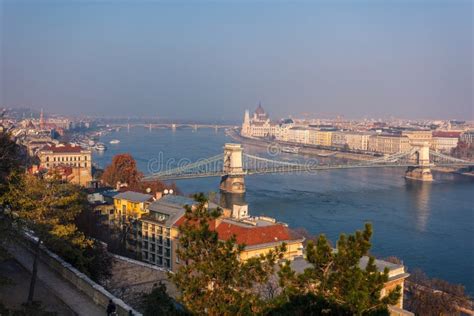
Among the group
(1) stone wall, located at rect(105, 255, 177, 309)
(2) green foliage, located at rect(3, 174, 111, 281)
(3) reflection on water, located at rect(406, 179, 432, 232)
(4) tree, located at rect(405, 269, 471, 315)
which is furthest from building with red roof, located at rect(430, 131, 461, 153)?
(2) green foliage, located at rect(3, 174, 111, 281)

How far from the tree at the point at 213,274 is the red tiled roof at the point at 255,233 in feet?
10.2

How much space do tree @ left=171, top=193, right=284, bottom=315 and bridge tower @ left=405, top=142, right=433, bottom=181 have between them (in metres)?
17.5

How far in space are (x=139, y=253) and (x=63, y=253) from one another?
354cm

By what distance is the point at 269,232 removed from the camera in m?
5.16

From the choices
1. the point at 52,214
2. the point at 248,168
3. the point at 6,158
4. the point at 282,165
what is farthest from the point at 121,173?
the point at 282,165

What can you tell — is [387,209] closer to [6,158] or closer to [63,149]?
[63,149]

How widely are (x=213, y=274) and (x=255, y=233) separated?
3352 millimetres

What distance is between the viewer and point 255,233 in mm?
5066

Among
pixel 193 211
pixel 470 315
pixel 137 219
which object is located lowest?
pixel 470 315

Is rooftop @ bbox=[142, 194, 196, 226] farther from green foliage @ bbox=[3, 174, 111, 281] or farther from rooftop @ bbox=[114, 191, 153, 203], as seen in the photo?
green foliage @ bbox=[3, 174, 111, 281]

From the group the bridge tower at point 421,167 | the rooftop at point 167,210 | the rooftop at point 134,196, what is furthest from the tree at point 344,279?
the bridge tower at point 421,167

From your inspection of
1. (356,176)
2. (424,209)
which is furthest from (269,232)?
(356,176)

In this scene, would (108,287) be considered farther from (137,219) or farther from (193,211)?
(137,219)

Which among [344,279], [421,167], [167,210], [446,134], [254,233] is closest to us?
[344,279]
